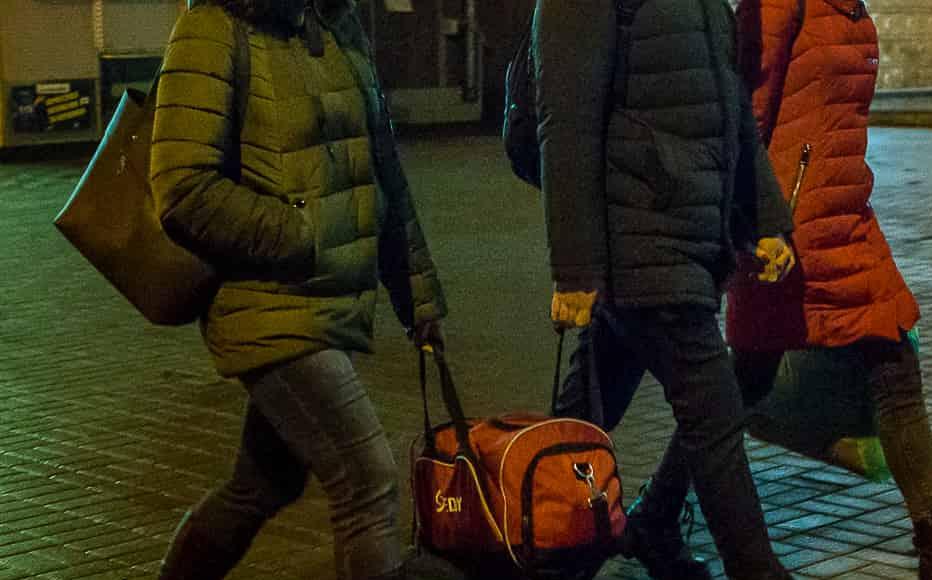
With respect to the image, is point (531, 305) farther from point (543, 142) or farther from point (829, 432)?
point (543, 142)

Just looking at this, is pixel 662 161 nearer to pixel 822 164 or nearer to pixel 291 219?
pixel 822 164

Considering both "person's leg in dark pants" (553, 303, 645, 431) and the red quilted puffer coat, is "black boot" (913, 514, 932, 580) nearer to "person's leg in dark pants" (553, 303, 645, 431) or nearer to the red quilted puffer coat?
the red quilted puffer coat

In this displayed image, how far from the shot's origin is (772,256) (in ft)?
15.2

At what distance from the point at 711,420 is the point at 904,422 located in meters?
0.79

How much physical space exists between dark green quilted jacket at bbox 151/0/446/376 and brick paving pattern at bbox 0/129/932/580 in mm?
774

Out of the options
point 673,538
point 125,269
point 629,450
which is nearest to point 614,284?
point 673,538

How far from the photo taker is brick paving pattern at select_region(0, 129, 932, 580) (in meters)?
5.29

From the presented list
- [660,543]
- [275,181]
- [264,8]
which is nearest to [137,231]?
[275,181]

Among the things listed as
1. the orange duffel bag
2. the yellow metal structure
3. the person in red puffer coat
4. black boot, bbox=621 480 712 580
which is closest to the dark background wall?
the yellow metal structure

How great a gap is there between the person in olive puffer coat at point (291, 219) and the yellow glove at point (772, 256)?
1127 millimetres

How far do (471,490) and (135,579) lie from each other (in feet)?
4.49

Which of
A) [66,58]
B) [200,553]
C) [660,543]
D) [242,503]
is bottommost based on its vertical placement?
[66,58]

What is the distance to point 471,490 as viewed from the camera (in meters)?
4.16

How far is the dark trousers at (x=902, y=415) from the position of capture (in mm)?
4887
